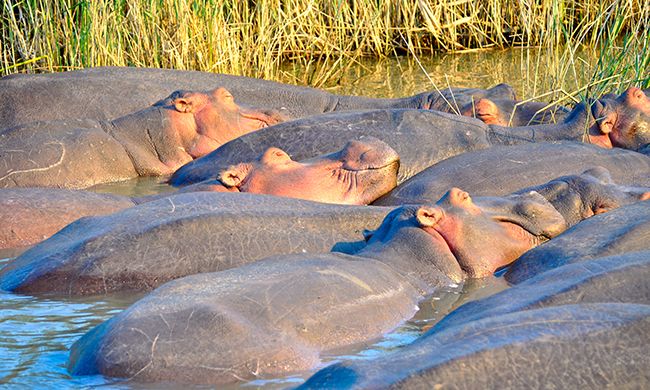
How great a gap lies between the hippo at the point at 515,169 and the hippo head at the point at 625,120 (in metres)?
0.65

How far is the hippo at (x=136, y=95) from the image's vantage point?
9.14 meters

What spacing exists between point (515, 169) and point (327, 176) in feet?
3.38

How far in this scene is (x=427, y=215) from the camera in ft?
18.9

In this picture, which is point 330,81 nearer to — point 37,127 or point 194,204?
point 37,127

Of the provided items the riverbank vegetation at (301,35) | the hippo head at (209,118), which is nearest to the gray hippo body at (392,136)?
the hippo head at (209,118)

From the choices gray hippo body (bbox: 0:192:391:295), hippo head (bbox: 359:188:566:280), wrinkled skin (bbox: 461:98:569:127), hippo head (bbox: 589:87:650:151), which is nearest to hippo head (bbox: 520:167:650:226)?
hippo head (bbox: 359:188:566:280)

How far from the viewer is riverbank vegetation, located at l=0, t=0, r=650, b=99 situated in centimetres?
929

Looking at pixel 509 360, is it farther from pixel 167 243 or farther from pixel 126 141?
pixel 126 141

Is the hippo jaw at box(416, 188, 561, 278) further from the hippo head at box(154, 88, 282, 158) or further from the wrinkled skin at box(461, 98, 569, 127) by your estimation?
the hippo head at box(154, 88, 282, 158)

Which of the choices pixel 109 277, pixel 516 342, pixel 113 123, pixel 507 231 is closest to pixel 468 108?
pixel 113 123

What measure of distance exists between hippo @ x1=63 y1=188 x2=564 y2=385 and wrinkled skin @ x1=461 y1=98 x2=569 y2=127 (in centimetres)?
301

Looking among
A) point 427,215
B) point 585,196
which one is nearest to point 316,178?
point 427,215

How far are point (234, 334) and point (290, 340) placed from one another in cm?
25

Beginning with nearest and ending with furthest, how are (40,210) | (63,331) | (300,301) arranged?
(300,301), (63,331), (40,210)
